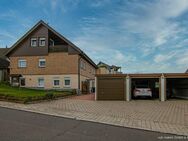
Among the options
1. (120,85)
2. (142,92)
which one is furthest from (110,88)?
(142,92)

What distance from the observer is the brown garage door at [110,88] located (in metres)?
25.5

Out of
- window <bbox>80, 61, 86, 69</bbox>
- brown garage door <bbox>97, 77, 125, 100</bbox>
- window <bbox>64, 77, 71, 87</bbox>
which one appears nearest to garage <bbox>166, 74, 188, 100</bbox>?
brown garage door <bbox>97, 77, 125, 100</bbox>

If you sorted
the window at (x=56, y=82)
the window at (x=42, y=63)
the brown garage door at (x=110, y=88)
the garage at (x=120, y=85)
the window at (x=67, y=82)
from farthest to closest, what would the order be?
the window at (x=42, y=63) → the window at (x=56, y=82) → the window at (x=67, y=82) → the brown garage door at (x=110, y=88) → the garage at (x=120, y=85)

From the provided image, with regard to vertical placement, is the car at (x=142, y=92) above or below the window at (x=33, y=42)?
below

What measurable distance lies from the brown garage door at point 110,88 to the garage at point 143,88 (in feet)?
6.09

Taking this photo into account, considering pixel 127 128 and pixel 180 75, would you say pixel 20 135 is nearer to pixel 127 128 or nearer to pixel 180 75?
pixel 127 128

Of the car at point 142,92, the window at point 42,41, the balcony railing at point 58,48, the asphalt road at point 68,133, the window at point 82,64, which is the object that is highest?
the window at point 42,41

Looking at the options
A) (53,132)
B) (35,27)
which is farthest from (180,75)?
(35,27)

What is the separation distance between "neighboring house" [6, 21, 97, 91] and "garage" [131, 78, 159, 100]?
10.1 m

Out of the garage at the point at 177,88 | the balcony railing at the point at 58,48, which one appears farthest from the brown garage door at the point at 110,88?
the balcony railing at the point at 58,48

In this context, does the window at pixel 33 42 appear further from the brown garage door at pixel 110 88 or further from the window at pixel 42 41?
the brown garage door at pixel 110 88

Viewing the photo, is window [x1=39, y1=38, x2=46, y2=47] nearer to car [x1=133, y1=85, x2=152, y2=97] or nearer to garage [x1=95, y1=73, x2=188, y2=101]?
garage [x1=95, y1=73, x2=188, y2=101]

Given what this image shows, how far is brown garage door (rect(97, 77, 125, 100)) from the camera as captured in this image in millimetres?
25469

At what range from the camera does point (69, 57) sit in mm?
36281
